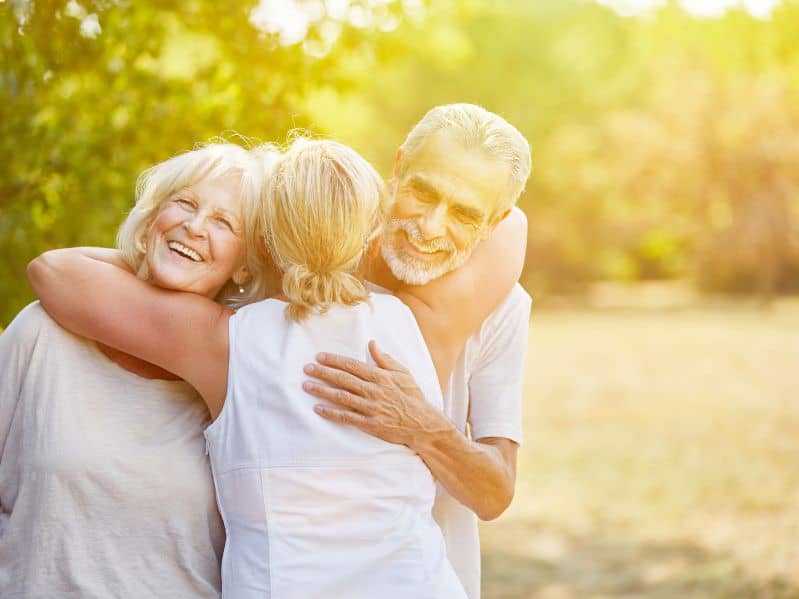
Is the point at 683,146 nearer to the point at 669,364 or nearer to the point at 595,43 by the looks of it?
the point at 595,43

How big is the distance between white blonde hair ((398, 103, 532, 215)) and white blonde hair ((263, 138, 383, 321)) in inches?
20.2

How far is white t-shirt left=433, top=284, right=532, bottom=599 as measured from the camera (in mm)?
2826

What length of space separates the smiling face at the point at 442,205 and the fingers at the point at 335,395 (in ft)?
1.64

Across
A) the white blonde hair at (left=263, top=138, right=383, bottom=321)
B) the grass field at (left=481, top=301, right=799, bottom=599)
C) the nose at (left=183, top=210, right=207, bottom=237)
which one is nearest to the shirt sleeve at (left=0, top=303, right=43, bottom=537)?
the nose at (left=183, top=210, right=207, bottom=237)

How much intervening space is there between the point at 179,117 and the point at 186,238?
6.38 feet

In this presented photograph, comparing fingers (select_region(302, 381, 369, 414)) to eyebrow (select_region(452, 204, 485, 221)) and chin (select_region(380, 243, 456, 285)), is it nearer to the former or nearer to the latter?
chin (select_region(380, 243, 456, 285))

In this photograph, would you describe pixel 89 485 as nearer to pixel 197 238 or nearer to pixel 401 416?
pixel 197 238

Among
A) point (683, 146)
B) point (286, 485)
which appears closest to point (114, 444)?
point (286, 485)

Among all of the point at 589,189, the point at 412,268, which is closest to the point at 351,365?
the point at 412,268

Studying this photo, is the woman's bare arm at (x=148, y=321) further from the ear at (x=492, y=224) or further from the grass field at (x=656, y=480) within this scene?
the grass field at (x=656, y=480)

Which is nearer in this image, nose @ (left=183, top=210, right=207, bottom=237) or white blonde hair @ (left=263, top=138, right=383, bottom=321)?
white blonde hair @ (left=263, top=138, right=383, bottom=321)

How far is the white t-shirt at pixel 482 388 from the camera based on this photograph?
9.27 feet

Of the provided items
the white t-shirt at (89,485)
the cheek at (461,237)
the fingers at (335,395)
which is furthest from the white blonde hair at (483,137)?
the white t-shirt at (89,485)

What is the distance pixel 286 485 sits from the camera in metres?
2.17
